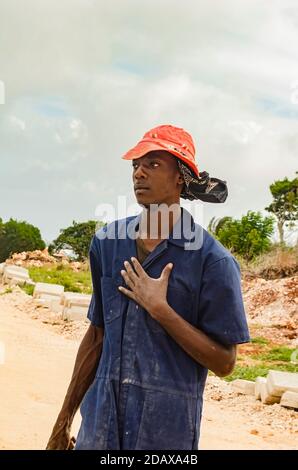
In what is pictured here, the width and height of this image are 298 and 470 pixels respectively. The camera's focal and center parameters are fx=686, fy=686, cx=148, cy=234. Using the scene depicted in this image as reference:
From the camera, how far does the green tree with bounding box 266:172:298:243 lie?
2623 centimetres

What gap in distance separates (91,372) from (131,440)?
1.02ft

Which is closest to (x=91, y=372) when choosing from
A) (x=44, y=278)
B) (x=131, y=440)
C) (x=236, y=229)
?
(x=131, y=440)

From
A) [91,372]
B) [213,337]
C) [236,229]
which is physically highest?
[236,229]

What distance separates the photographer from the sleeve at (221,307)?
7.06 ft

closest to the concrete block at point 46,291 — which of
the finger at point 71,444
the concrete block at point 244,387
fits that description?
the concrete block at point 244,387

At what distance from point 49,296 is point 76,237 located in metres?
17.5

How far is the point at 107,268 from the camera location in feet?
7.63

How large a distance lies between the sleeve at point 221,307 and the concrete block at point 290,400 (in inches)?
203

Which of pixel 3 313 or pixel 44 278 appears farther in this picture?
pixel 44 278

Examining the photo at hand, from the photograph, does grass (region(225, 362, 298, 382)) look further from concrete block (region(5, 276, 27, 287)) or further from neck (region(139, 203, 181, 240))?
concrete block (region(5, 276, 27, 287))

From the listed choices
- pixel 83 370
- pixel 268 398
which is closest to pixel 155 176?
pixel 83 370

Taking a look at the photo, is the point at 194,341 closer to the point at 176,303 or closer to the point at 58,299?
the point at 176,303

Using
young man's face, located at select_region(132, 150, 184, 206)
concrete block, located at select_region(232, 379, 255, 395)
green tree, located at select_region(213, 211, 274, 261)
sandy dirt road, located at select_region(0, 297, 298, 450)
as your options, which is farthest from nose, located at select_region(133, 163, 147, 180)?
green tree, located at select_region(213, 211, 274, 261)

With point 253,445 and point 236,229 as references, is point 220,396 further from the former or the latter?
point 236,229
